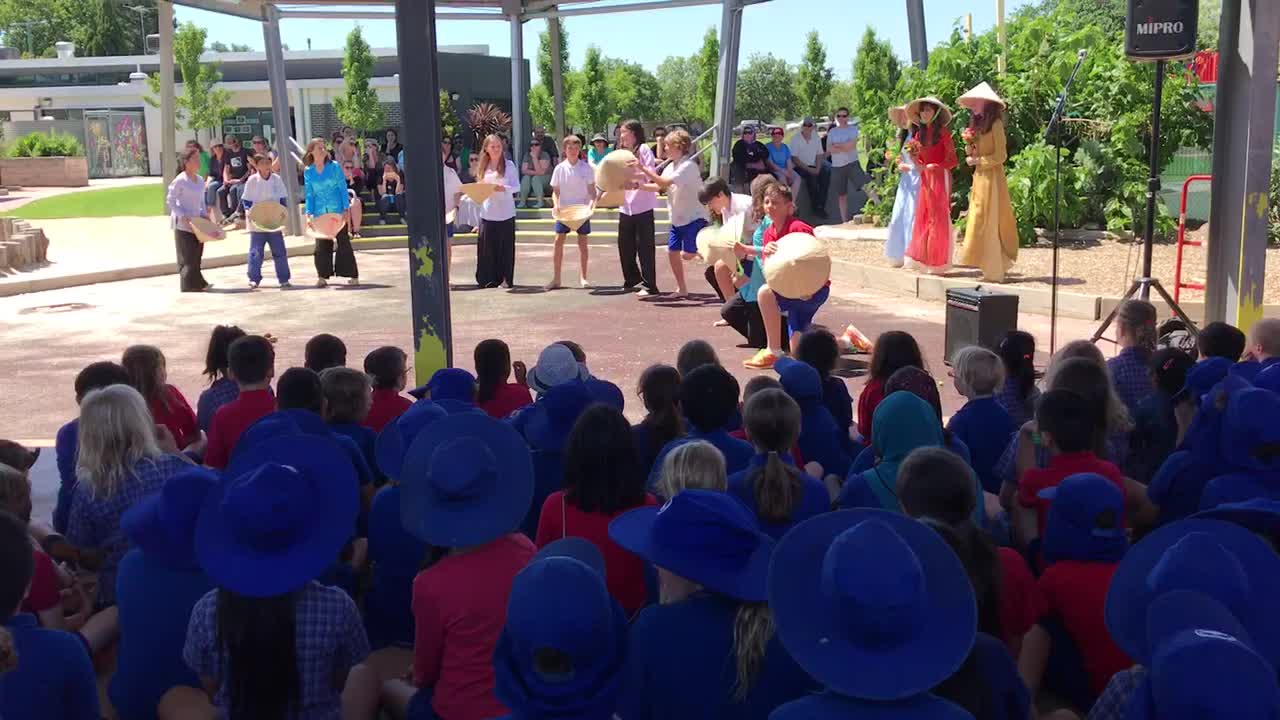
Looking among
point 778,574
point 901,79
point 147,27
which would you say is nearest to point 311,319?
point 901,79

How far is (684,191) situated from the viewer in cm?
1221

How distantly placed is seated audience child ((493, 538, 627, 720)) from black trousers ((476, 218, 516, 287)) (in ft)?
39.9

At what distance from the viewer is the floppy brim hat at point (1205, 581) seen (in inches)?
85.8

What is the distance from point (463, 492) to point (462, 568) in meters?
0.20

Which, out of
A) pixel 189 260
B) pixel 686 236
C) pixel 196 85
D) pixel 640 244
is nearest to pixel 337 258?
pixel 189 260

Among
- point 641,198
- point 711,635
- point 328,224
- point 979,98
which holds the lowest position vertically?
point 711,635

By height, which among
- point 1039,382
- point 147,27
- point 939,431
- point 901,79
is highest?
point 147,27

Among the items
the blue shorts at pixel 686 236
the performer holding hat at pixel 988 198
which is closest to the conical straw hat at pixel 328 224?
the blue shorts at pixel 686 236

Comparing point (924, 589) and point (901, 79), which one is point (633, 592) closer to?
point (924, 589)

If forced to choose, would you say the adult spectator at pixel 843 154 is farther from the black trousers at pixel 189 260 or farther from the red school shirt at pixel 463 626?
the red school shirt at pixel 463 626

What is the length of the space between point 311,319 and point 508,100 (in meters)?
21.3

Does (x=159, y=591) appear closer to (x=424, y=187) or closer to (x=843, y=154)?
(x=424, y=187)

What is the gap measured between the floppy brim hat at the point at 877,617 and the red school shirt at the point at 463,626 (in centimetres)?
114

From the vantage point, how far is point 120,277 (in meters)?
16.6
